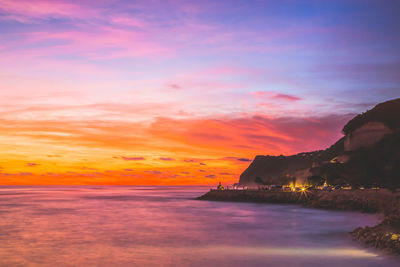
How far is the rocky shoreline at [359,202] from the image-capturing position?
25.4m

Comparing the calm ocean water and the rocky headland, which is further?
the rocky headland

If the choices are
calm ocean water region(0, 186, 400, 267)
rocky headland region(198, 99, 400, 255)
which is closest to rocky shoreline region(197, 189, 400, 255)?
rocky headland region(198, 99, 400, 255)

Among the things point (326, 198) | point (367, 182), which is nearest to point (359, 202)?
point (326, 198)

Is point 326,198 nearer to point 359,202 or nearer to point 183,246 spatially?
point 359,202

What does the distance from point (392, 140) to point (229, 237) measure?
82.8ft

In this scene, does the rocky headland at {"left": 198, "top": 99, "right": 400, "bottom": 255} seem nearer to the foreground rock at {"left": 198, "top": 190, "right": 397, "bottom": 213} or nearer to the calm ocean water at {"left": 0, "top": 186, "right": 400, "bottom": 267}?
the foreground rock at {"left": 198, "top": 190, "right": 397, "bottom": 213}

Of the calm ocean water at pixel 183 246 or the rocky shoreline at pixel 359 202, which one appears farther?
the rocky shoreline at pixel 359 202

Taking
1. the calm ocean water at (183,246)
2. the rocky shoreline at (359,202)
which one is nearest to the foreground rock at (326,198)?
the rocky shoreline at (359,202)

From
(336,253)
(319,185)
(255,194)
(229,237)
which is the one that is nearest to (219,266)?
(336,253)

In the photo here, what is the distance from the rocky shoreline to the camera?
25384mm

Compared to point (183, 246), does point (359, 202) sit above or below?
above

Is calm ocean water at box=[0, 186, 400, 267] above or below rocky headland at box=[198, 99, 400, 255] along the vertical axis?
below

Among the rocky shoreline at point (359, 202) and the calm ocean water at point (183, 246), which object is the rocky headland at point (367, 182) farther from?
the calm ocean water at point (183, 246)

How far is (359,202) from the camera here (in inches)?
2603
